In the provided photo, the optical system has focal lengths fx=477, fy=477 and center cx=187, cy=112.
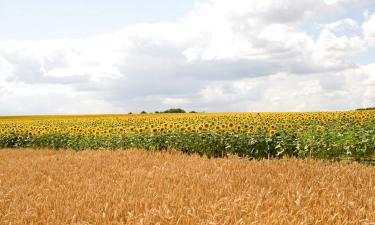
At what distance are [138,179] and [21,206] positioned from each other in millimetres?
1960

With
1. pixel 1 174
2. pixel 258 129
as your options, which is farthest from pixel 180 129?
pixel 1 174

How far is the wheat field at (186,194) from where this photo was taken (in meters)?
3.75

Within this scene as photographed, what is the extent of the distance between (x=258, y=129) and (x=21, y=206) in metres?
8.84

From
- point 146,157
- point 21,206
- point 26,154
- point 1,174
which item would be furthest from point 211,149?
point 21,206

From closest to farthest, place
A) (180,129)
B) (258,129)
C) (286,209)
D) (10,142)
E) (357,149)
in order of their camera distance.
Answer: (286,209) → (357,149) → (258,129) → (180,129) → (10,142)

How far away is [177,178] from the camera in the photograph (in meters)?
6.23

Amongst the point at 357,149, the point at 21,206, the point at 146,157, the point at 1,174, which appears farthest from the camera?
the point at 357,149

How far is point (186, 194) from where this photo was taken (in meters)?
4.80

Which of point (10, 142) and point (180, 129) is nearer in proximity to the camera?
point (180, 129)

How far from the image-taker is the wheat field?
12.3 ft

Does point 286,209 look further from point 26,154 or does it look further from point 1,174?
point 26,154

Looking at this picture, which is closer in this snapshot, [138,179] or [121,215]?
[121,215]

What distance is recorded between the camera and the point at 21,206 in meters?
4.77

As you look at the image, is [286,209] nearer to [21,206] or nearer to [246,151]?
[21,206]
